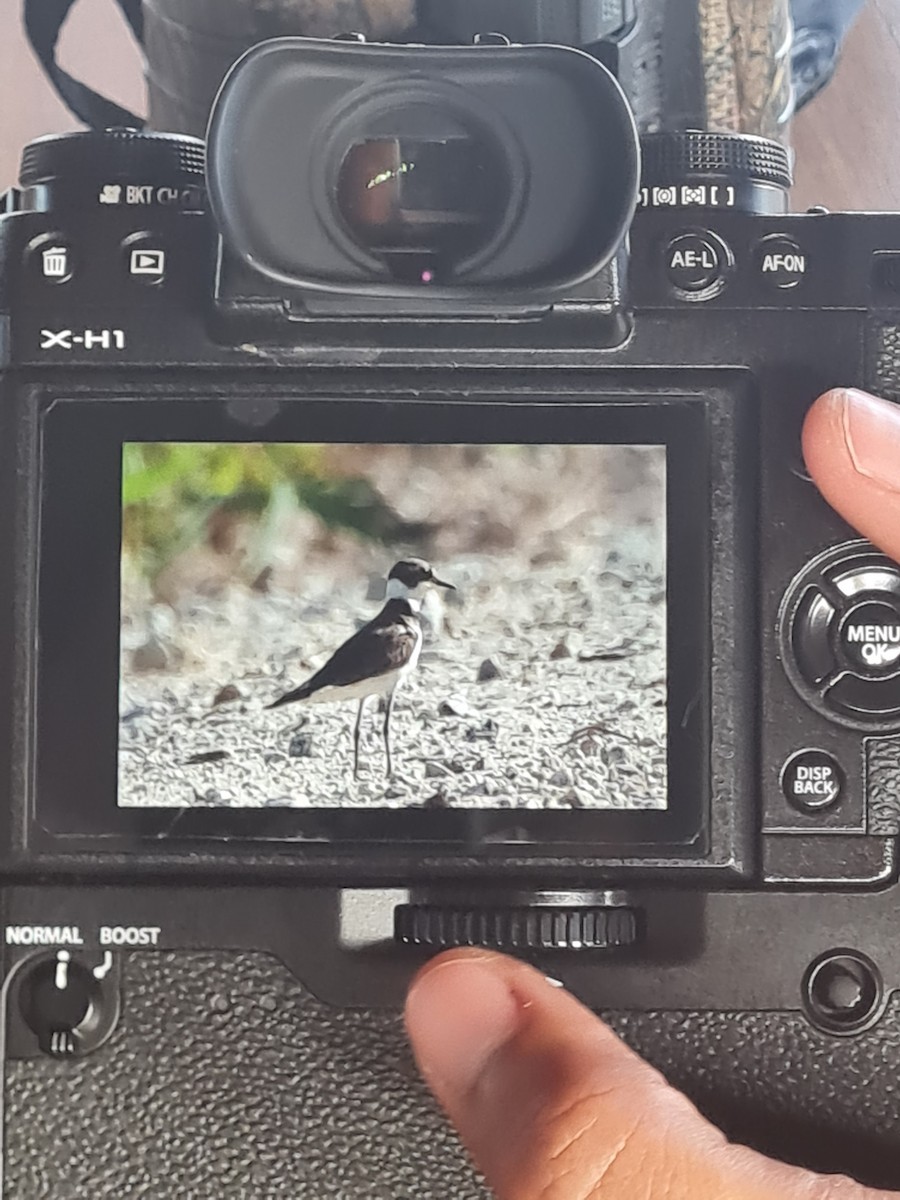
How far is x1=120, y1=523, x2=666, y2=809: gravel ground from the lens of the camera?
46cm

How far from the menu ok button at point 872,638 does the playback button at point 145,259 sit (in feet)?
0.92

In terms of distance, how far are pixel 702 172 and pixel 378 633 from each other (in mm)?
207

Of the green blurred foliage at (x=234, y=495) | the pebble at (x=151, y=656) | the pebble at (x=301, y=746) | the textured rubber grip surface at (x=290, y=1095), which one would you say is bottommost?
the textured rubber grip surface at (x=290, y=1095)

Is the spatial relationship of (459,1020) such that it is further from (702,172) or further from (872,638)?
(702,172)

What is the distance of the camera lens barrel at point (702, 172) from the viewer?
1.52ft

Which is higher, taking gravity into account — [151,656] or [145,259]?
[145,259]

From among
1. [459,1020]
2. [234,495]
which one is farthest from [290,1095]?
[234,495]

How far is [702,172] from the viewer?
46cm

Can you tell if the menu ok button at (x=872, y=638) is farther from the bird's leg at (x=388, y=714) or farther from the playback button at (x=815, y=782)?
the bird's leg at (x=388, y=714)

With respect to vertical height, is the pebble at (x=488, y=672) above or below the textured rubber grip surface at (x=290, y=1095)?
above

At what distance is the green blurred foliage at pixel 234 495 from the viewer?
455 mm

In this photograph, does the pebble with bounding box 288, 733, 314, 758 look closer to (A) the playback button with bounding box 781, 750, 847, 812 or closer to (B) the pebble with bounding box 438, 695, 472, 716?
(B) the pebble with bounding box 438, 695, 472, 716

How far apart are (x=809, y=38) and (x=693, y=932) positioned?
1.39 ft

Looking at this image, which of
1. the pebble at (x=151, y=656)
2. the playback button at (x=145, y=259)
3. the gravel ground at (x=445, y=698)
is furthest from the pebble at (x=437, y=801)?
the playback button at (x=145, y=259)
